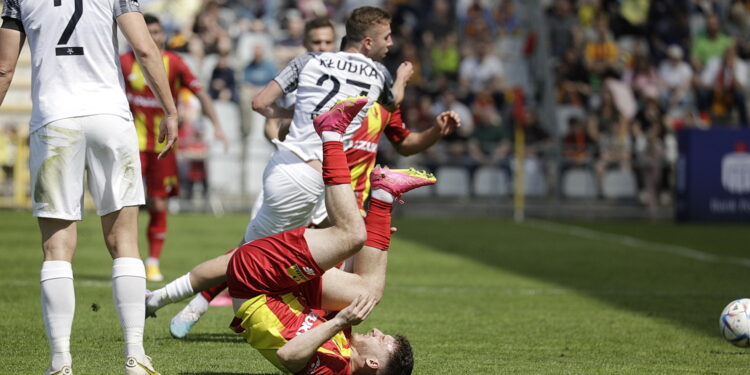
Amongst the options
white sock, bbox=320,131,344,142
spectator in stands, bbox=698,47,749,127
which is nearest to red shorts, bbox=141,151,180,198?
white sock, bbox=320,131,344,142

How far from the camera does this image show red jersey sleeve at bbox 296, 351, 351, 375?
20.4 ft

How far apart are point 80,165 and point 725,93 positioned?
66.2ft

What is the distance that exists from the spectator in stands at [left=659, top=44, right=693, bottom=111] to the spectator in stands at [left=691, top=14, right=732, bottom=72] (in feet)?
1.30

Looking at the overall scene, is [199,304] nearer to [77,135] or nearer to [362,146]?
[362,146]

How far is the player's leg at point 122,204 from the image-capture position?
5.88 m

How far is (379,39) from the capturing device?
8.01 metres

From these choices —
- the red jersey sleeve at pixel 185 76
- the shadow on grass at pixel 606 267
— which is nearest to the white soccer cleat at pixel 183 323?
the red jersey sleeve at pixel 185 76

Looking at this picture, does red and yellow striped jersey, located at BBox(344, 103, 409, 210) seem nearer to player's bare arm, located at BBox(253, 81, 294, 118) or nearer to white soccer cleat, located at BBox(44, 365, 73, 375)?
player's bare arm, located at BBox(253, 81, 294, 118)

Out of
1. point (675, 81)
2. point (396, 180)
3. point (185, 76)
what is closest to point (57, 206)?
point (396, 180)

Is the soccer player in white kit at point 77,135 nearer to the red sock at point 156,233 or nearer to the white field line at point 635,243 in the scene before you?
the red sock at point 156,233

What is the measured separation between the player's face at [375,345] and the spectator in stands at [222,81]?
53.2 feet

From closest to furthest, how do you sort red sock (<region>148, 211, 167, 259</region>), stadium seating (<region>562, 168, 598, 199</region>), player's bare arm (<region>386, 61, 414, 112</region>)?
player's bare arm (<region>386, 61, 414, 112</region>) → red sock (<region>148, 211, 167, 259</region>) → stadium seating (<region>562, 168, 598, 199</region>)

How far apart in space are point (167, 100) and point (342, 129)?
3.28 feet

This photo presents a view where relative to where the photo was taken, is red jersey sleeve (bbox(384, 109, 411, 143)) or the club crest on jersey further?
red jersey sleeve (bbox(384, 109, 411, 143))
